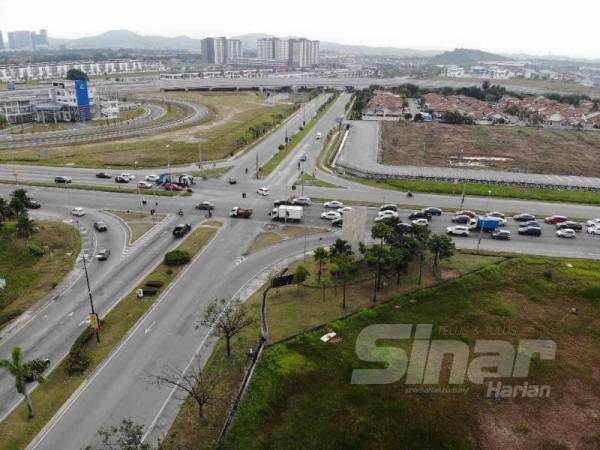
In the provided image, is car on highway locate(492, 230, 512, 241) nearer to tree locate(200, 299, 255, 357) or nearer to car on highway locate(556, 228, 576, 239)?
car on highway locate(556, 228, 576, 239)

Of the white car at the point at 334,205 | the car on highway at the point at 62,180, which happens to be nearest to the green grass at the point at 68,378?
the white car at the point at 334,205

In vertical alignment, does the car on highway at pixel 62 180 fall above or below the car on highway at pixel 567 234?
above

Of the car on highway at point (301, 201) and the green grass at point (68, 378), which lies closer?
the green grass at point (68, 378)

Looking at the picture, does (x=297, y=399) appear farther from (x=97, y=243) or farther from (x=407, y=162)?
(x=407, y=162)

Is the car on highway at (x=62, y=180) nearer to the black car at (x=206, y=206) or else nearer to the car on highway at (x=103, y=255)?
the black car at (x=206, y=206)

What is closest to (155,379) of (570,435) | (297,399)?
(297,399)

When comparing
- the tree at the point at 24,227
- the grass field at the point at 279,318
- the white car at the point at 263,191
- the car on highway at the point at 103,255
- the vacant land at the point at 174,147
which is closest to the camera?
the grass field at the point at 279,318
